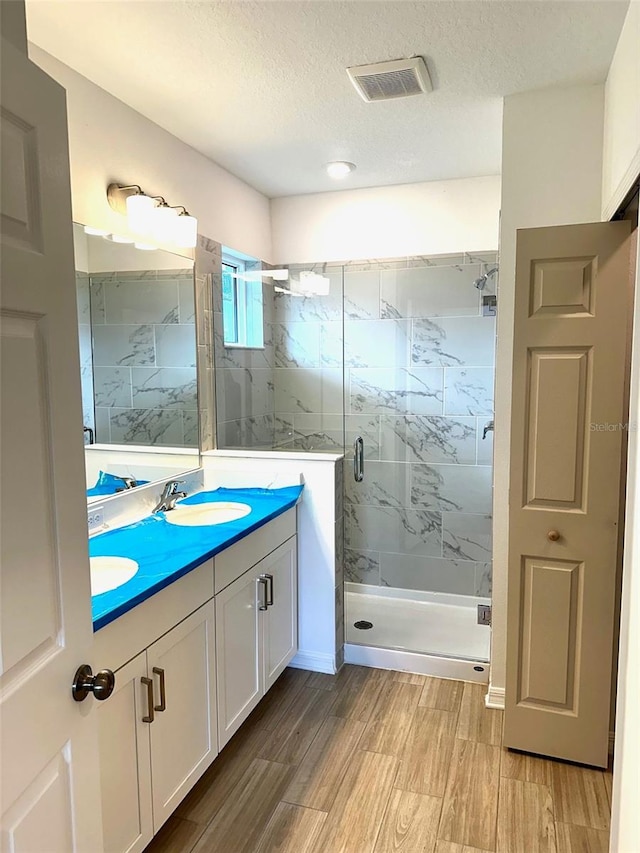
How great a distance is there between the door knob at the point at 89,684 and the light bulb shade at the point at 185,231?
201 centimetres

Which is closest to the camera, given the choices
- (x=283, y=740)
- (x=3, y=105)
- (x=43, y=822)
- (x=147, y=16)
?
(x=3, y=105)

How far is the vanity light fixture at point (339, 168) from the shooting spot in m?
2.99

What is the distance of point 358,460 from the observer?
132 inches

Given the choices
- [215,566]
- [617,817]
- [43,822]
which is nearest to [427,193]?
[215,566]

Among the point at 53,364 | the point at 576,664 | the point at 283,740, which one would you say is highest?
the point at 53,364

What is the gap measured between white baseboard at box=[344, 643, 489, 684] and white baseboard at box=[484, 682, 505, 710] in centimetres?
22

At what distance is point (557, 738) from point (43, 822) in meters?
1.94

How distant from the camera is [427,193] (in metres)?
3.34

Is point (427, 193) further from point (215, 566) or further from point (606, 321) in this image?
point (215, 566)

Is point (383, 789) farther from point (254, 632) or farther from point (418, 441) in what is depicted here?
point (418, 441)

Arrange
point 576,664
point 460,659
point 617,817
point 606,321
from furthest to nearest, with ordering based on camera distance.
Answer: point 460,659
point 576,664
point 606,321
point 617,817

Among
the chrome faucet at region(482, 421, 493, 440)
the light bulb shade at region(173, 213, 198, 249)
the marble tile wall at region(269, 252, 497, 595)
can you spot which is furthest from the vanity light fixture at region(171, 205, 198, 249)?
the chrome faucet at region(482, 421, 493, 440)

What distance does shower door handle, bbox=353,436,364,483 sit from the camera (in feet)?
10.9

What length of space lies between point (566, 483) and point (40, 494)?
181cm
